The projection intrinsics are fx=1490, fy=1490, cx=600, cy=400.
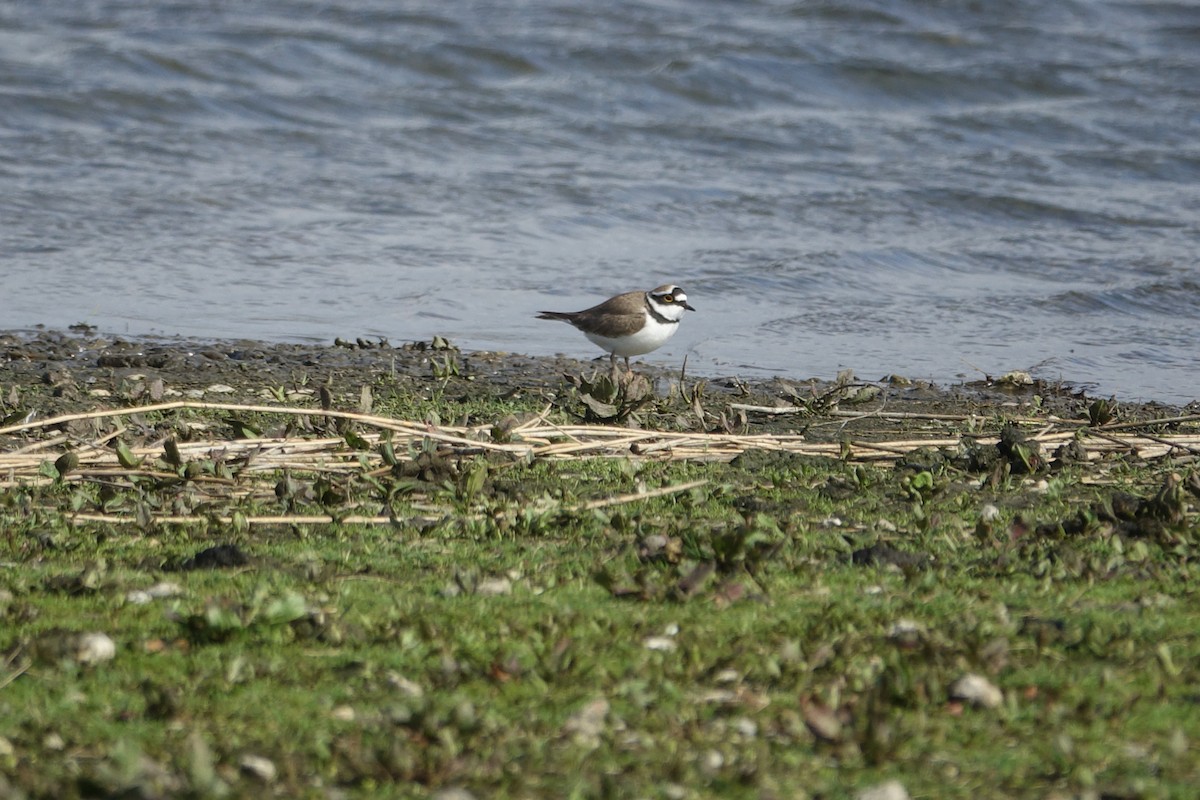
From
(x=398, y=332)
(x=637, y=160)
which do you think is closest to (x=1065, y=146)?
(x=637, y=160)

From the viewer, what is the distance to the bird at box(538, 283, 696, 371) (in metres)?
10.1

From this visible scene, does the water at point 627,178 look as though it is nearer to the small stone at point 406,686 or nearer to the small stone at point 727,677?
the small stone at point 727,677

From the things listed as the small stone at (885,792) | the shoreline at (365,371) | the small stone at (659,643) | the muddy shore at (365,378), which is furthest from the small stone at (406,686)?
the shoreline at (365,371)

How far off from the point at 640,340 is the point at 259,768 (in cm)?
709

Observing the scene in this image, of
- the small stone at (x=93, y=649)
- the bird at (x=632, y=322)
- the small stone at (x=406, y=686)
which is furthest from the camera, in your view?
the bird at (x=632, y=322)

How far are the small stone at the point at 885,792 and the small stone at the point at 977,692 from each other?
1.80 feet

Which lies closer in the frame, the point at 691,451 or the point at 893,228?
the point at 691,451

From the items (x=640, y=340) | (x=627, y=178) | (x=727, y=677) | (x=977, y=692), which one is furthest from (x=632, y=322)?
(x=627, y=178)

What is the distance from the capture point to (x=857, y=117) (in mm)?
21641

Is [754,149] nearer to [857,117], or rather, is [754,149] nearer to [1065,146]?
[857,117]

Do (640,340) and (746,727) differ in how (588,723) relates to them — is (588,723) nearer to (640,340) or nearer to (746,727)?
(746,727)

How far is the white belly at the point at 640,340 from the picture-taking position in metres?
10.2

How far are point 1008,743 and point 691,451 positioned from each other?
3.59 metres

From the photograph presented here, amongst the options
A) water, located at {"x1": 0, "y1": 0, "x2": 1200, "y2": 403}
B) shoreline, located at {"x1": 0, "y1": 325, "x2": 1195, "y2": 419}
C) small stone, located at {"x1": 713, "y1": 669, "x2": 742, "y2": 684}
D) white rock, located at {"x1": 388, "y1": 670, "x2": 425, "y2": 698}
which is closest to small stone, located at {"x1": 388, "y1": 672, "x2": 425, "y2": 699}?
white rock, located at {"x1": 388, "y1": 670, "x2": 425, "y2": 698}
